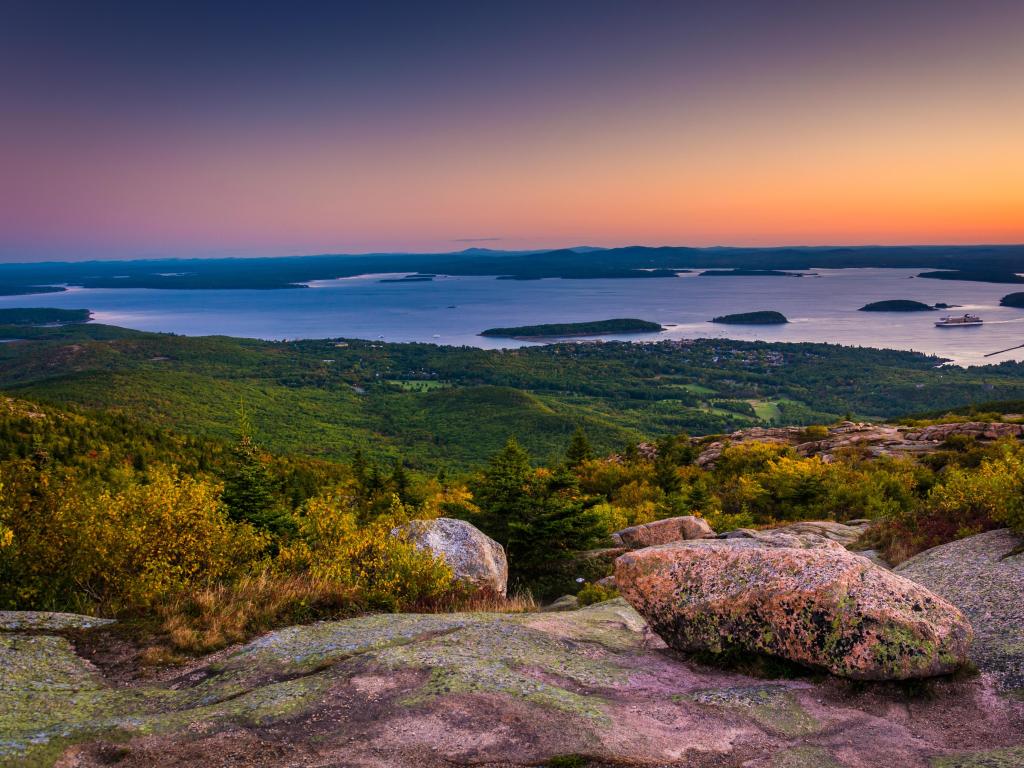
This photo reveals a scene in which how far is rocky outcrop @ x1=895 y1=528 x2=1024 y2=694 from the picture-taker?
7.88m

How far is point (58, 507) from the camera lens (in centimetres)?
1346

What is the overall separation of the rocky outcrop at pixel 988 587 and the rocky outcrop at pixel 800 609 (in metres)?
0.56

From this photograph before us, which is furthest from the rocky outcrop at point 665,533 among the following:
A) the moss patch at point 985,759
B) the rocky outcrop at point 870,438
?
the rocky outcrop at point 870,438

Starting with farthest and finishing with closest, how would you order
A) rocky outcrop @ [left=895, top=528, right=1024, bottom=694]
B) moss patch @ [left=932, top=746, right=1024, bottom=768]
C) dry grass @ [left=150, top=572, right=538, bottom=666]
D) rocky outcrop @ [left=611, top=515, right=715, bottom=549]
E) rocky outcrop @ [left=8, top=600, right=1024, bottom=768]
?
rocky outcrop @ [left=611, top=515, right=715, bottom=549]
dry grass @ [left=150, top=572, right=538, bottom=666]
rocky outcrop @ [left=895, top=528, right=1024, bottom=694]
rocky outcrop @ [left=8, top=600, right=1024, bottom=768]
moss patch @ [left=932, top=746, right=1024, bottom=768]

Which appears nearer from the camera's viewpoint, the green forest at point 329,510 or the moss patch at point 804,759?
the moss patch at point 804,759

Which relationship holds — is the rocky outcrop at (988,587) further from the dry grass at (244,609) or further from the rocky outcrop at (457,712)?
the dry grass at (244,609)

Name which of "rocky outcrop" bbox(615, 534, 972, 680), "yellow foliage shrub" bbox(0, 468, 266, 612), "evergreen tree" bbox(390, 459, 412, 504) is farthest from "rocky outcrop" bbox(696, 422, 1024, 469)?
"yellow foliage shrub" bbox(0, 468, 266, 612)

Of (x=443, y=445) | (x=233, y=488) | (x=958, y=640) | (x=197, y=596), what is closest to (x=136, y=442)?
(x=233, y=488)

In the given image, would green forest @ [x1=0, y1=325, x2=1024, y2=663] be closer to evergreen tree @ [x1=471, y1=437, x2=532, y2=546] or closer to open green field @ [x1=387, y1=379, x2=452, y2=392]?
evergreen tree @ [x1=471, y1=437, x2=532, y2=546]

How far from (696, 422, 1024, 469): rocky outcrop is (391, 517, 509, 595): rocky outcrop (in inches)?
1171

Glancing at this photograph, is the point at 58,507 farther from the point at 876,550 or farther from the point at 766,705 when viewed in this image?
the point at 876,550

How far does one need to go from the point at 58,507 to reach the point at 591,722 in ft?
44.9

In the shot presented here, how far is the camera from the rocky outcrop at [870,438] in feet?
119

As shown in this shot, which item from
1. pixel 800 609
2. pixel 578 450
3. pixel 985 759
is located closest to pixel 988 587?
pixel 800 609
